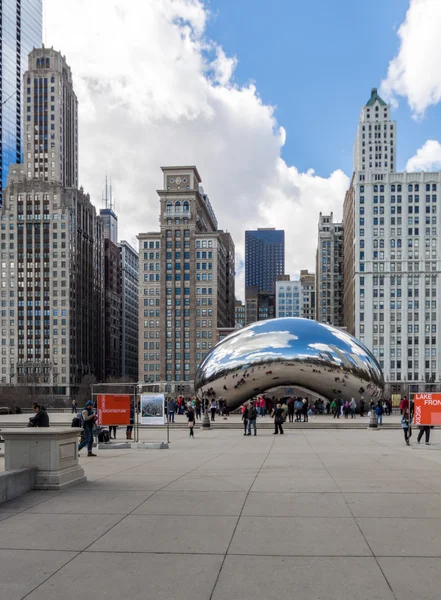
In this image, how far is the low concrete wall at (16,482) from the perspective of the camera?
30.3 feet

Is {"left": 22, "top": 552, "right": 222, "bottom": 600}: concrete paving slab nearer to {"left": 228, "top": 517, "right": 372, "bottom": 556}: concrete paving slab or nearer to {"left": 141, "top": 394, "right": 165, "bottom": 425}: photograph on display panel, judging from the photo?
{"left": 228, "top": 517, "right": 372, "bottom": 556}: concrete paving slab

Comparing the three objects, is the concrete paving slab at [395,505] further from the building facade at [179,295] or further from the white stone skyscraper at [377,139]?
the white stone skyscraper at [377,139]

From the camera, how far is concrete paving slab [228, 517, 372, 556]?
6.59m

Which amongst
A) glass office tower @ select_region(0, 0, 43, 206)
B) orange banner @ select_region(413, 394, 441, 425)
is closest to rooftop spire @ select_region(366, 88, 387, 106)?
glass office tower @ select_region(0, 0, 43, 206)

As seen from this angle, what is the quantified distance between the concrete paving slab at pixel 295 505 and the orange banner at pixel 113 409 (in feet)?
35.7

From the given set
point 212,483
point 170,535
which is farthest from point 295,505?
point 212,483

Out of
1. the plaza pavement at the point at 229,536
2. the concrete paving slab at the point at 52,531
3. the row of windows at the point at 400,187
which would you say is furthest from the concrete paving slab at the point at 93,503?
the row of windows at the point at 400,187

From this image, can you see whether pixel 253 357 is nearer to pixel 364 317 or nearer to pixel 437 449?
pixel 437 449

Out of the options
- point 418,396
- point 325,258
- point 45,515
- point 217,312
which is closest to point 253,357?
point 418,396

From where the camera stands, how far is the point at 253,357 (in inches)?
1497

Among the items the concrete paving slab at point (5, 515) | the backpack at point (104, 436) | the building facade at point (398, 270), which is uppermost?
the building facade at point (398, 270)

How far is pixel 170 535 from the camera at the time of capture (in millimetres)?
7246

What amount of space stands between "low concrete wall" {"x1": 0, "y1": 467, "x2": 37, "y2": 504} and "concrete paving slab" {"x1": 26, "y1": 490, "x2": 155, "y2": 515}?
2.01 ft

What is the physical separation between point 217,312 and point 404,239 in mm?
40431
